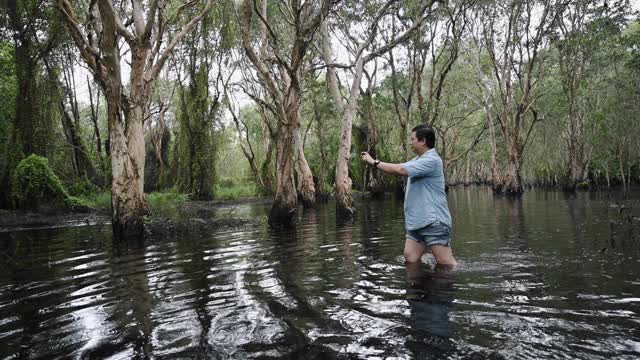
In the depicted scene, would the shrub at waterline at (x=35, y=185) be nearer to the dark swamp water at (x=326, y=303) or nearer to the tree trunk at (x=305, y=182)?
the dark swamp water at (x=326, y=303)

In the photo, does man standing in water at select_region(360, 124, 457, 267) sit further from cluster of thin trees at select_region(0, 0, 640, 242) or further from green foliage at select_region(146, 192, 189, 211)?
green foliage at select_region(146, 192, 189, 211)

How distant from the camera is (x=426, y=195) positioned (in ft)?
17.7

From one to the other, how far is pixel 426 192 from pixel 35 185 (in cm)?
1584

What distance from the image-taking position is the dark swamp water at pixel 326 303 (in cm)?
321

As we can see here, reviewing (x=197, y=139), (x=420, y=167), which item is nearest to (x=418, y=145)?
(x=420, y=167)

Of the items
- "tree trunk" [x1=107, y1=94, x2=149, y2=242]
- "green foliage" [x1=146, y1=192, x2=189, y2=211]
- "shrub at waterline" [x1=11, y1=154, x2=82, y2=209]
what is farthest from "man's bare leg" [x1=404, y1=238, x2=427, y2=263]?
"shrub at waterline" [x1=11, y1=154, x2=82, y2=209]

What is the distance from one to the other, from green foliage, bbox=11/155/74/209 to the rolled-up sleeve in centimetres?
1533

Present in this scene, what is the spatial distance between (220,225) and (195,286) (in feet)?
26.1

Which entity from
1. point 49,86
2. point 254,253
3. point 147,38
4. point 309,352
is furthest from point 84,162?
point 309,352

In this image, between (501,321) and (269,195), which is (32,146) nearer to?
(269,195)

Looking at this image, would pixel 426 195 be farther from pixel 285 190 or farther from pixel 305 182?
pixel 305 182

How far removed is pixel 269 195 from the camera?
31266mm

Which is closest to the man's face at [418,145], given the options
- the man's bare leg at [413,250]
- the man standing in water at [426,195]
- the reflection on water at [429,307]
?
the man standing in water at [426,195]

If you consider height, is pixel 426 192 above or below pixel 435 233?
above
